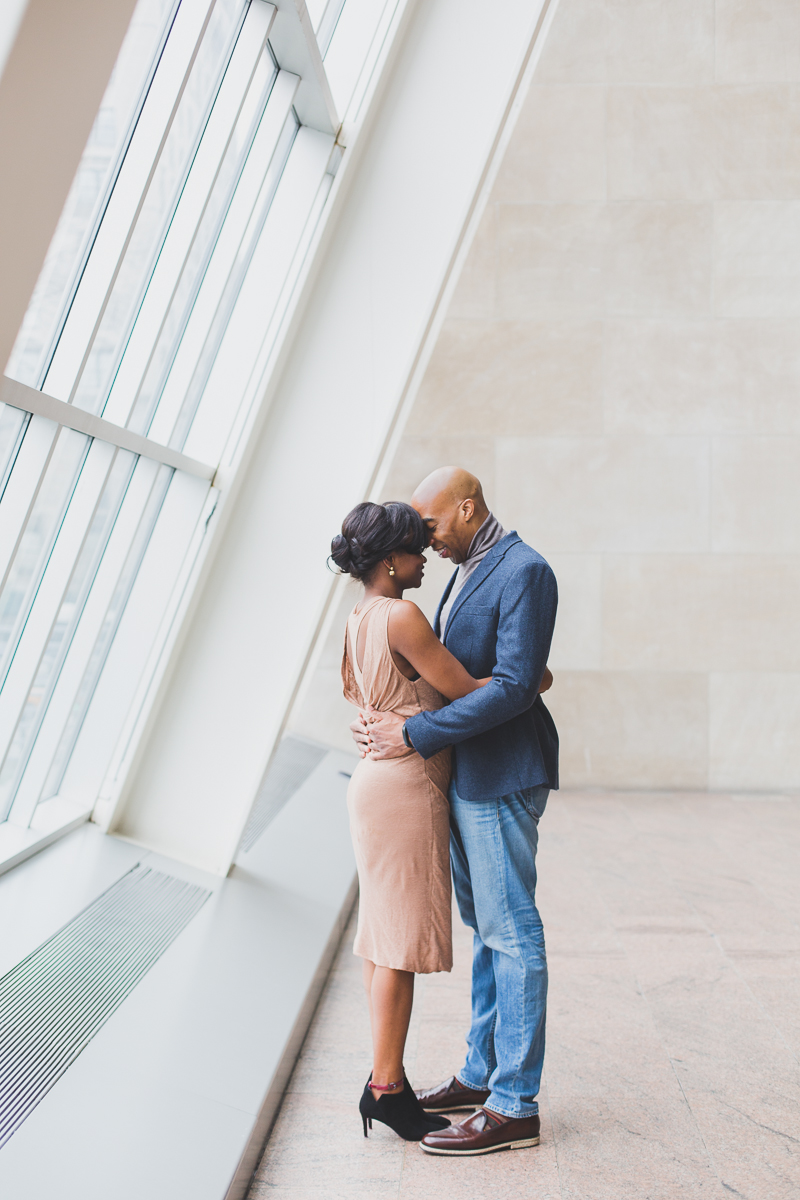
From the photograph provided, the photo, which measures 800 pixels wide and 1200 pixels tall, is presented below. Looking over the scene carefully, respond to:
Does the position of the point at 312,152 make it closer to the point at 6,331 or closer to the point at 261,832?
the point at 6,331

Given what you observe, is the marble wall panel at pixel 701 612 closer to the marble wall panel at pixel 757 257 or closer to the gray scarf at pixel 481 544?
the marble wall panel at pixel 757 257

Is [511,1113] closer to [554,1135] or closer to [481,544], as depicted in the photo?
[554,1135]

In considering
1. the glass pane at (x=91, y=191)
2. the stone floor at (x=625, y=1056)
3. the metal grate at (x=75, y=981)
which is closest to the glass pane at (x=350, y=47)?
the glass pane at (x=91, y=191)

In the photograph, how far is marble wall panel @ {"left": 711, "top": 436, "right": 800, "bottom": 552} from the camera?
7.67 m

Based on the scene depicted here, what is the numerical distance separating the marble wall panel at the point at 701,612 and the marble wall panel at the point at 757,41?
413 centimetres

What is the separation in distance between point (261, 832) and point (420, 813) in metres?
2.40

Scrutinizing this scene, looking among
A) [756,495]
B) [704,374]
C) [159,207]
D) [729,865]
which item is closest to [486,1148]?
[159,207]

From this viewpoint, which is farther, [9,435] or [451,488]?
[451,488]

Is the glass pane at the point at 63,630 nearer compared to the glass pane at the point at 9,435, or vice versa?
the glass pane at the point at 9,435

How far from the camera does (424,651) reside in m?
2.34

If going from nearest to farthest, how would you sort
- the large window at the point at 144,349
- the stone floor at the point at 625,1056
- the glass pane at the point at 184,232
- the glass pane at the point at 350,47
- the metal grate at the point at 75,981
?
1. the metal grate at the point at 75,981
2. the large window at the point at 144,349
3. the stone floor at the point at 625,1056
4. the glass pane at the point at 184,232
5. the glass pane at the point at 350,47

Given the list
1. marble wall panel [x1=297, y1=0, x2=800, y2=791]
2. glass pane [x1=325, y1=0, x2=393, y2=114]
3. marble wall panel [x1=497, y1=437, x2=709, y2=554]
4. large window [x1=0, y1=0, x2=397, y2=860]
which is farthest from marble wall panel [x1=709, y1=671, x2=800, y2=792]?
glass pane [x1=325, y1=0, x2=393, y2=114]

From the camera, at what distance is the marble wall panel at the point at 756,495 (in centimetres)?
767

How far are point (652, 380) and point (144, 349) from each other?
5829 mm
